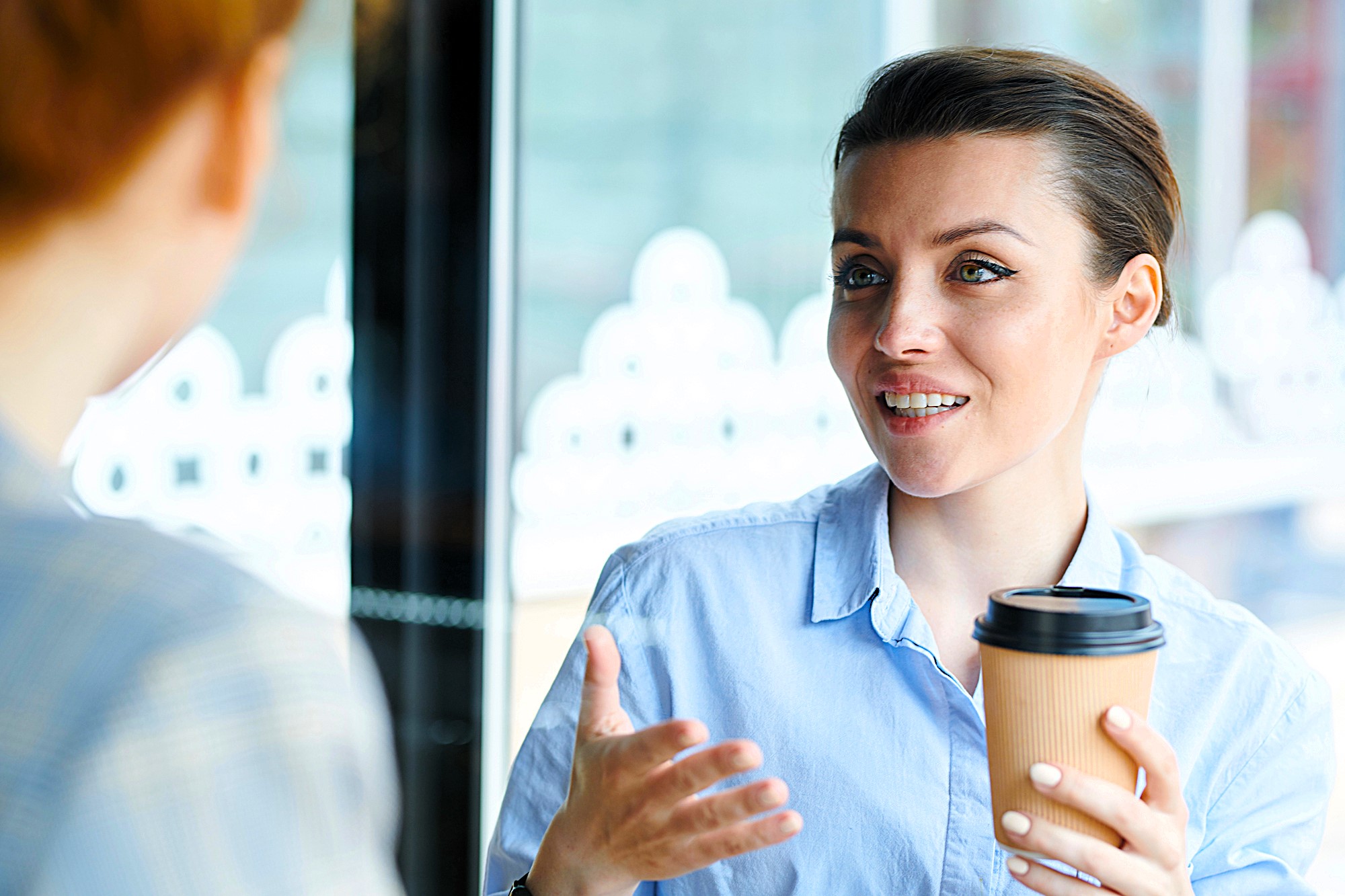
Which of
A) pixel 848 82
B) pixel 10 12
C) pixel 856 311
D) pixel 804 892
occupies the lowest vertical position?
pixel 804 892

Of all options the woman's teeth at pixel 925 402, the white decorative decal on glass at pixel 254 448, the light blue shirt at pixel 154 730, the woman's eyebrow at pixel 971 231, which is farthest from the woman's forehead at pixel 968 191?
the white decorative decal on glass at pixel 254 448

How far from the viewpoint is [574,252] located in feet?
6.72

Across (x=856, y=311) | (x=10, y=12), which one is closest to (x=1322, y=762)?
(x=856, y=311)

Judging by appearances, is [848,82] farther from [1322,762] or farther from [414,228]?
[1322,762]

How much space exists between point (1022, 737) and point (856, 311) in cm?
43

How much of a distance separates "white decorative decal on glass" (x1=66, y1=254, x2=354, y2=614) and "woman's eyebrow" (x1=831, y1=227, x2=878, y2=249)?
767mm

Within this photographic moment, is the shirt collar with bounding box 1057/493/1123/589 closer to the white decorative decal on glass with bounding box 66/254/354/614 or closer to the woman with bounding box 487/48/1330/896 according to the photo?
the woman with bounding box 487/48/1330/896

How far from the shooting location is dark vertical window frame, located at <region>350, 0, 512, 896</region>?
182 cm

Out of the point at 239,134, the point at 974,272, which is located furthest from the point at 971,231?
the point at 239,134

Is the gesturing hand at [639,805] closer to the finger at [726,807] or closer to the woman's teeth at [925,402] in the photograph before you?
the finger at [726,807]

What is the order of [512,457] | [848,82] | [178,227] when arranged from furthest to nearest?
[848,82] < [512,457] < [178,227]

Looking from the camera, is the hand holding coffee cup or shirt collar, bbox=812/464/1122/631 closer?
the hand holding coffee cup

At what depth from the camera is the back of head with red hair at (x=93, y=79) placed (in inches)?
21.8

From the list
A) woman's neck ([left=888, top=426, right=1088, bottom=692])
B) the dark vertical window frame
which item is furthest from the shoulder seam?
the dark vertical window frame
